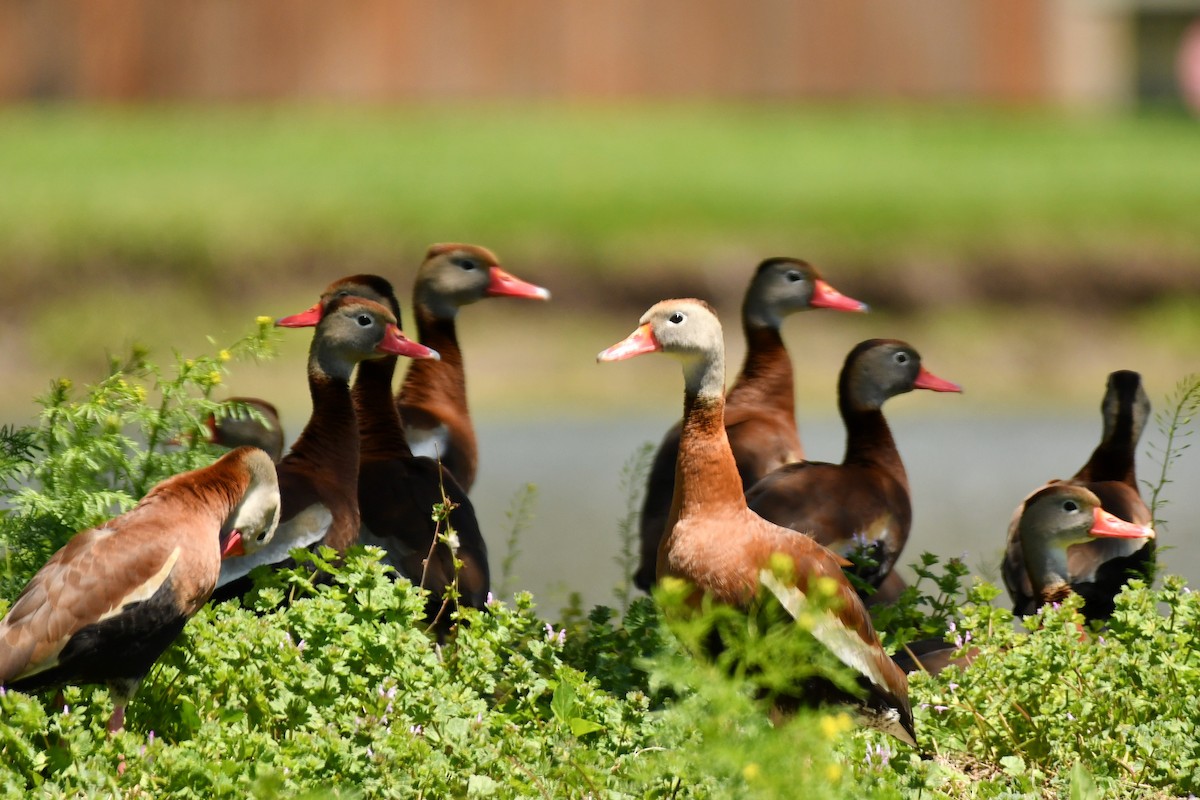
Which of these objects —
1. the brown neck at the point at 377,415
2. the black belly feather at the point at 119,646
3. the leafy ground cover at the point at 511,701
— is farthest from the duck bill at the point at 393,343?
the black belly feather at the point at 119,646

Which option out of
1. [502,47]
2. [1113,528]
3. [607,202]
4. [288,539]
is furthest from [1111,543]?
[502,47]

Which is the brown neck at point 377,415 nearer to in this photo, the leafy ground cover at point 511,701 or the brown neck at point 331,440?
the brown neck at point 331,440

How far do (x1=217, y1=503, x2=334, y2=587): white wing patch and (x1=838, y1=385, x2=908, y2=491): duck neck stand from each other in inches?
65.7

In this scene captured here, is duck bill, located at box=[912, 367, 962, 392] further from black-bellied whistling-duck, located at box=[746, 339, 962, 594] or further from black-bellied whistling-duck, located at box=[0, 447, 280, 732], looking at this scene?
black-bellied whistling-duck, located at box=[0, 447, 280, 732]

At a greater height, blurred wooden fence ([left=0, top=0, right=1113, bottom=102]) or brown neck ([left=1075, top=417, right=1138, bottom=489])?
blurred wooden fence ([left=0, top=0, right=1113, bottom=102])

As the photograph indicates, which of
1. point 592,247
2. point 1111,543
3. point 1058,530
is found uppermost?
point 1058,530

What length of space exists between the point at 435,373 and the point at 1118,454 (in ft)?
6.97

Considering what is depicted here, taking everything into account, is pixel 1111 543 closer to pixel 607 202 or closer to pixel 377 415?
pixel 377 415

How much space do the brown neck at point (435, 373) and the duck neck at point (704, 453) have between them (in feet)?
5.88

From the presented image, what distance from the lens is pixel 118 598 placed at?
12.2ft

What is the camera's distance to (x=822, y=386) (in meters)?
11.5

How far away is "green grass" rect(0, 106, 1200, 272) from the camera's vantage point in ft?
40.3

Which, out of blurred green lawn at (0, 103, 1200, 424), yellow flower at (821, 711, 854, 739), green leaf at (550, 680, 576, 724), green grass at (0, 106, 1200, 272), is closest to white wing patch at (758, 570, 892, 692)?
green leaf at (550, 680, 576, 724)

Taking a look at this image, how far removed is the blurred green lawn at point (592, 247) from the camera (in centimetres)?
1180
